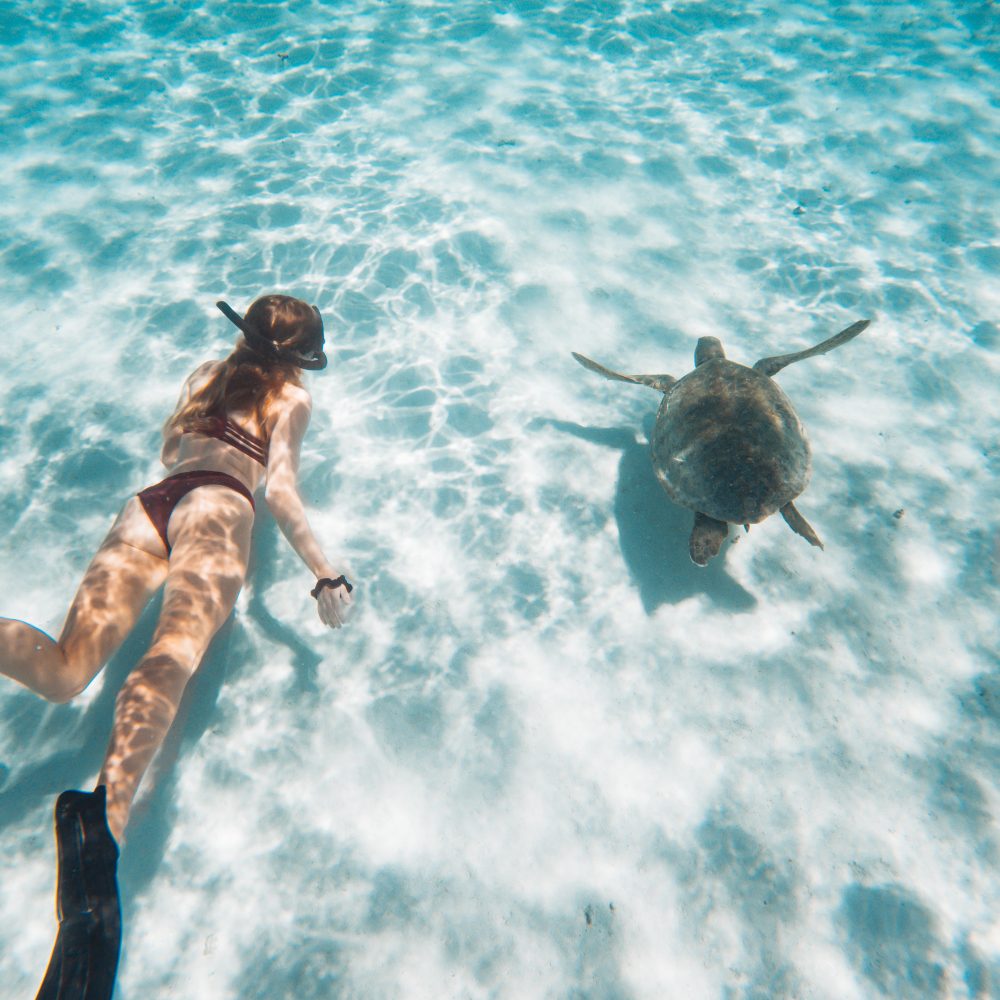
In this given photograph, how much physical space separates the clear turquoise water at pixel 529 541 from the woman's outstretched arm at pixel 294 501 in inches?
38.9

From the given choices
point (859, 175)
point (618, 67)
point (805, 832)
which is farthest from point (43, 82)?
point (805, 832)

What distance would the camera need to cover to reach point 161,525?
3617 mm

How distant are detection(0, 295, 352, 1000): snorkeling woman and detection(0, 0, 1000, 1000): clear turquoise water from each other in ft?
2.44

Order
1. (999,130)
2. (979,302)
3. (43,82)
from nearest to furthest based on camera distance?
1. (979,302)
2. (999,130)
3. (43,82)

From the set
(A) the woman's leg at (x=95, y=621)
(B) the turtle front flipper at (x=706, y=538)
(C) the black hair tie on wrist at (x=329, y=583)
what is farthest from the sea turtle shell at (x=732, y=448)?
(A) the woman's leg at (x=95, y=621)

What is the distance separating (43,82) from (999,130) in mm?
16374

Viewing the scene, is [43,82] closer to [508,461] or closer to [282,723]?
[508,461]

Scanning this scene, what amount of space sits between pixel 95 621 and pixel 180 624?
53 centimetres

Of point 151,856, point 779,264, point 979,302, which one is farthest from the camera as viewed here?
point 779,264

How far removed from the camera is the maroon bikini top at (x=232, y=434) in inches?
146

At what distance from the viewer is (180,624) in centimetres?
331

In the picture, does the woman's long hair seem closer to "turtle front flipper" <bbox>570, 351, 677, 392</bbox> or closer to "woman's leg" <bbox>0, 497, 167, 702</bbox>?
"woman's leg" <bbox>0, 497, 167, 702</bbox>

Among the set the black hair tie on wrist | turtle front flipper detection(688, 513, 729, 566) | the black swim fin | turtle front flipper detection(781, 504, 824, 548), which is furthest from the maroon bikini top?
turtle front flipper detection(781, 504, 824, 548)

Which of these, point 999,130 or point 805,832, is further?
point 999,130
